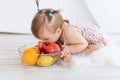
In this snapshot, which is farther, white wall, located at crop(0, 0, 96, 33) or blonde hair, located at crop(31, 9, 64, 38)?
white wall, located at crop(0, 0, 96, 33)

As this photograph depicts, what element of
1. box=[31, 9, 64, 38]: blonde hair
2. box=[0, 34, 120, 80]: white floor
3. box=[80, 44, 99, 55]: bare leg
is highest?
box=[31, 9, 64, 38]: blonde hair

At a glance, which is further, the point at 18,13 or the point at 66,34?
the point at 18,13

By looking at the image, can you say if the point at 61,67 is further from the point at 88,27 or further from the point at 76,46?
the point at 88,27

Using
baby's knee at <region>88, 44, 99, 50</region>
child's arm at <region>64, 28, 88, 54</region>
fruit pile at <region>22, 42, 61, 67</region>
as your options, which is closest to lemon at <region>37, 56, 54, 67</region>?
fruit pile at <region>22, 42, 61, 67</region>

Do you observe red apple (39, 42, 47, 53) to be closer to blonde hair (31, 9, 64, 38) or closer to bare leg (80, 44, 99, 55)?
blonde hair (31, 9, 64, 38)

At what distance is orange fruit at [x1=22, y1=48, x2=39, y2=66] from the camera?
161 cm

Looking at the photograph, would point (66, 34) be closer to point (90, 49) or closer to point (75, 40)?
point (75, 40)

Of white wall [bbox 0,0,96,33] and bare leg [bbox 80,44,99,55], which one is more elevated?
white wall [bbox 0,0,96,33]

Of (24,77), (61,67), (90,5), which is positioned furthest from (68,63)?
(90,5)

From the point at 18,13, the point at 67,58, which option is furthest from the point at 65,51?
the point at 18,13

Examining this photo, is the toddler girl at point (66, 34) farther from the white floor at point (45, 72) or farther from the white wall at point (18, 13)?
the white wall at point (18, 13)

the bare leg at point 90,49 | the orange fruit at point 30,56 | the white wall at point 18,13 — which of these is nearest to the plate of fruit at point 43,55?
the orange fruit at point 30,56

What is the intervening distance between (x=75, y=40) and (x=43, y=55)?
19 cm

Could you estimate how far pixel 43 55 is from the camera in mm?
1616
